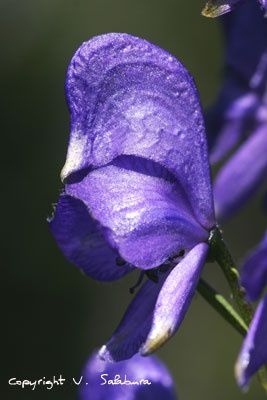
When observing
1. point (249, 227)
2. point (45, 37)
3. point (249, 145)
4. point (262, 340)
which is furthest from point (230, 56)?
point (45, 37)

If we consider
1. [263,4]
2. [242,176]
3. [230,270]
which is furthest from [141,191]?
[242,176]

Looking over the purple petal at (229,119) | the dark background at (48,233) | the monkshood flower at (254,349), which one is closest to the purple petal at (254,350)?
the monkshood flower at (254,349)

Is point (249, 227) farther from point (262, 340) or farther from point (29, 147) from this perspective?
point (262, 340)

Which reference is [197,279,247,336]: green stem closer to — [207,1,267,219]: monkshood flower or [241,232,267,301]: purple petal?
[241,232,267,301]: purple petal

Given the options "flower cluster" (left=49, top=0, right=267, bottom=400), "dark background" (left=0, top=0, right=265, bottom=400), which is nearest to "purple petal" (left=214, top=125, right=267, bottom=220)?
"flower cluster" (left=49, top=0, right=267, bottom=400)

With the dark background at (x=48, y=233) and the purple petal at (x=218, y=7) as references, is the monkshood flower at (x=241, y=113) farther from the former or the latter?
the dark background at (x=48, y=233)

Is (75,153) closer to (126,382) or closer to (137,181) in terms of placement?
(137,181)
